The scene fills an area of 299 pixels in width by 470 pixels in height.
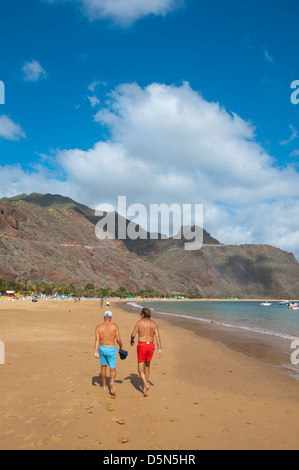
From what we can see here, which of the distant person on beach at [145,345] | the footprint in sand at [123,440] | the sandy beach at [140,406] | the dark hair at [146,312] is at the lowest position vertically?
the sandy beach at [140,406]

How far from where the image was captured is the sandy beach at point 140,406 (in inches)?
193

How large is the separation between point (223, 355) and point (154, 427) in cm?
905

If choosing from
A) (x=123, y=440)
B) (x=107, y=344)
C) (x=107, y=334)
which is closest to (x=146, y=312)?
(x=107, y=334)

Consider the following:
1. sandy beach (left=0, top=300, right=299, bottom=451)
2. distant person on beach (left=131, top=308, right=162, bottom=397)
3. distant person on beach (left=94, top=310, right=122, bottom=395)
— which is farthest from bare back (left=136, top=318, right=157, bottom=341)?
sandy beach (left=0, top=300, right=299, bottom=451)

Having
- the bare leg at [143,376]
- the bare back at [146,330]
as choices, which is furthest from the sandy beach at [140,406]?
the bare back at [146,330]

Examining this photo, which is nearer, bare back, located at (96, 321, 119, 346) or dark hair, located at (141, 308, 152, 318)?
bare back, located at (96, 321, 119, 346)

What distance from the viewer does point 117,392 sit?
24.2 ft

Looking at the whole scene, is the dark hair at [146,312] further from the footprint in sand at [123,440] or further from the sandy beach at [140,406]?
the footprint in sand at [123,440]

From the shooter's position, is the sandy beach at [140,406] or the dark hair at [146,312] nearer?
the sandy beach at [140,406]

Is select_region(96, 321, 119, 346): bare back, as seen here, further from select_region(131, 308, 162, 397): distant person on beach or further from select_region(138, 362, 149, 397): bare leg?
select_region(138, 362, 149, 397): bare leg

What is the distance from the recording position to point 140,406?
647cm

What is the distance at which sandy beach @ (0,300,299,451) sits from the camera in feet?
16.1
